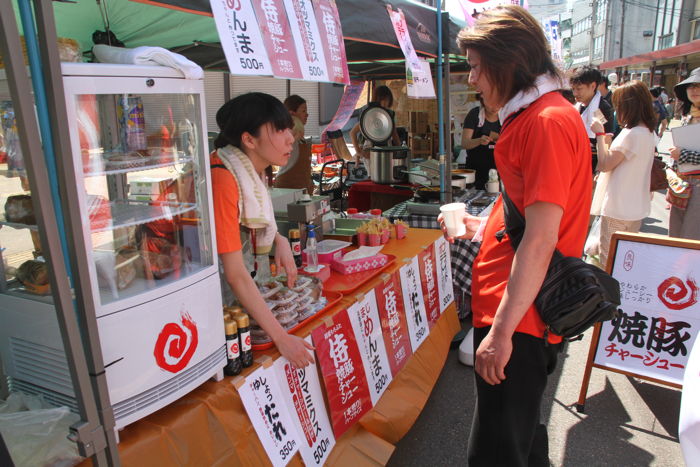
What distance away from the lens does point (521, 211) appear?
1519 millimetres

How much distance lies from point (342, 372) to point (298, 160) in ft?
12.9

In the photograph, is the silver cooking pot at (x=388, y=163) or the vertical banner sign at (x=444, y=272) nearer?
the vertical banner sign at (x=444, y=272)

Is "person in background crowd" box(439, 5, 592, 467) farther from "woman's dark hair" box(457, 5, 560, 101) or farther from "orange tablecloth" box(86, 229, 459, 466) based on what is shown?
"orange tablecloth" box(86, 229, 459, 466)

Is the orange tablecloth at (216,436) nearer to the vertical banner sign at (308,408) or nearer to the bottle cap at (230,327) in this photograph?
the vertical banner sign at (308,408)

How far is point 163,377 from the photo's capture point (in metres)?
1.51

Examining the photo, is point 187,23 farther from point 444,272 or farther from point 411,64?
point 444,272

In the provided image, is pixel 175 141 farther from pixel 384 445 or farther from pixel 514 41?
pixel 384 445

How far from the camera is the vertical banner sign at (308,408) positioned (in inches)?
75.2

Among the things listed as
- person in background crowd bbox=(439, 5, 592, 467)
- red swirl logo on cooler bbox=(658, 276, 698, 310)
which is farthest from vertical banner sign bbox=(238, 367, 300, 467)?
red swirl logo on cooler bbox=(658, 276, 698, 310)

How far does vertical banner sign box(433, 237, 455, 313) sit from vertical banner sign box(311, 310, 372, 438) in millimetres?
1345

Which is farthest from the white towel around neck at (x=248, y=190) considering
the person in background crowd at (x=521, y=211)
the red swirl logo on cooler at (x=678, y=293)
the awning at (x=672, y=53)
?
the awning at (x=672, y=53)

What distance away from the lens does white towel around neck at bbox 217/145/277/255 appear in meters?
1.81

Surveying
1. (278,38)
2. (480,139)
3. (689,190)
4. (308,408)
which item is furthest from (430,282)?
(480,139)

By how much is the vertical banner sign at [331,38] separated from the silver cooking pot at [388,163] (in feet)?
8.94
